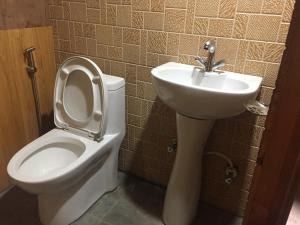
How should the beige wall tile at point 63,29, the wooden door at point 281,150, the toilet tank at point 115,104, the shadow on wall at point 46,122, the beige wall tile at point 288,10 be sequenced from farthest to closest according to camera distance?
the shadow on wall at point 46,122
the beige wall tile at point 63,29
the toilet tank at point 115,104
the beige wall tile at point 288,10
the wooden door at point 281,150

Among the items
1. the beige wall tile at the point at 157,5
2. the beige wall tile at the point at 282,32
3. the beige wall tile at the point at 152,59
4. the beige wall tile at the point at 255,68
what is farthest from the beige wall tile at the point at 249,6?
the beige wall tile at the point at 152,59

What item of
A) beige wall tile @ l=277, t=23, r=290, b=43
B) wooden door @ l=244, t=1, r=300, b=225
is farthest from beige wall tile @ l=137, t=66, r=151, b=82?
wooden door @ l=244, t=1, r=300, b=225

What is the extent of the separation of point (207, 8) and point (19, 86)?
114cm

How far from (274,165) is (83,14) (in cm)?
140

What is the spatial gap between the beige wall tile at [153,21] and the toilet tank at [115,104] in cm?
32

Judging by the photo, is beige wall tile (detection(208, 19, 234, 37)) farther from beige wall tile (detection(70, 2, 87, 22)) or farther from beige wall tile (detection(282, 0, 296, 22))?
beige wall tile (detection(70, 2, 87, 22))

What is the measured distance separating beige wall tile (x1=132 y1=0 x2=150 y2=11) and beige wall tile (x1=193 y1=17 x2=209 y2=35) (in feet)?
0.88

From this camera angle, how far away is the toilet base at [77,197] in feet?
4.35

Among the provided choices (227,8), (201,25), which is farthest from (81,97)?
(227,8)

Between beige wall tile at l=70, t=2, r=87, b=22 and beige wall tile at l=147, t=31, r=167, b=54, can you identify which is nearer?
beige wall tile at l=147, t=31, r=167, b=54

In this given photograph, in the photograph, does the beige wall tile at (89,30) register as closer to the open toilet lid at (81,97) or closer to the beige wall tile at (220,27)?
the open toilet lid at (81,97)

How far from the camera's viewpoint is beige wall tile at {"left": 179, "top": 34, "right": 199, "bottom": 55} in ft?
4.29

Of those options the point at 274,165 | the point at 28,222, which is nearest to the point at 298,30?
the point at 274,165

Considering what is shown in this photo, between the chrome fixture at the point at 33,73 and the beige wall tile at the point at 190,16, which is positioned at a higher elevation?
the beige wall tile at the point at 190,16
